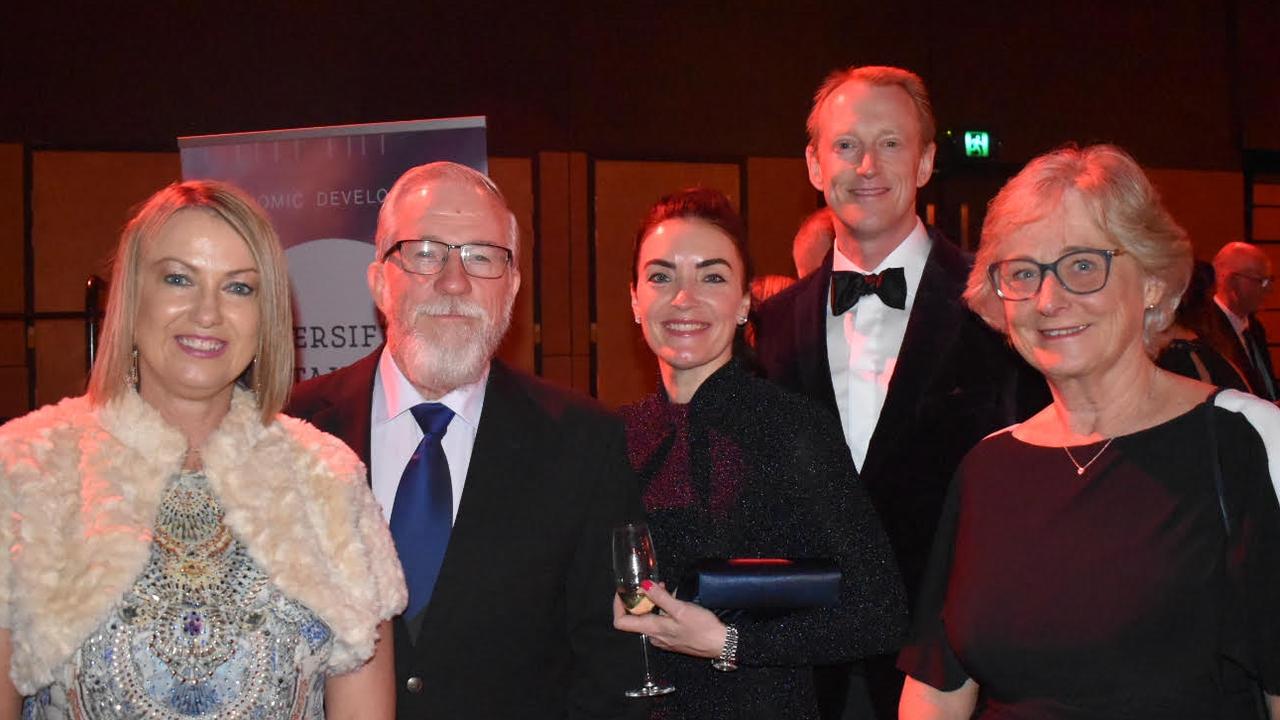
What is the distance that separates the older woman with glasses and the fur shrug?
116 centimetres

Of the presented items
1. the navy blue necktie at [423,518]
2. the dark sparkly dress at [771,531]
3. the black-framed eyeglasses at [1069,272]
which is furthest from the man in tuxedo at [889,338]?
the navy blue necktie at [423,518]

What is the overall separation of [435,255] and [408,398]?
0.33 metres

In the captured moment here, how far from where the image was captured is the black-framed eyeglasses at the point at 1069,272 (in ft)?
7.50

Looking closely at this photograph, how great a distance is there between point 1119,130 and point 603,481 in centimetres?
831

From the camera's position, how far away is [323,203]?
417cm

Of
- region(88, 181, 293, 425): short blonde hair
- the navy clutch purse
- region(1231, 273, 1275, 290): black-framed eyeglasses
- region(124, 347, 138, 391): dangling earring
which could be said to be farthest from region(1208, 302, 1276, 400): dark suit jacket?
region(124, 347, 138, 391): dangling earring

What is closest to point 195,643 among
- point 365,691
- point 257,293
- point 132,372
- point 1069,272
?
point 365,691

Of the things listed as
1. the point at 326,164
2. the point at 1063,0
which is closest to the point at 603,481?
the point at 326,164

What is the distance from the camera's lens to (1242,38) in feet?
32.0

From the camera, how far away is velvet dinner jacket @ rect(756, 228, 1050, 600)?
9.66 feet

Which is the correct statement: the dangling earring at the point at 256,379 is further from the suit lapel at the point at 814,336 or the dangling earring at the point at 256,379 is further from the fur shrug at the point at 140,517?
the suit lapel at the point at 814,336

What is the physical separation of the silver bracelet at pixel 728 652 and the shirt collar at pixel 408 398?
70cm

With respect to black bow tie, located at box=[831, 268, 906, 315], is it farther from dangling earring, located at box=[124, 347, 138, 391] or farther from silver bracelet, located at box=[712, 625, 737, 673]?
dangling earring, located at box=[124, 347, 138, 391]

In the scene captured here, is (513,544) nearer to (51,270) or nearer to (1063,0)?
(51,270)
